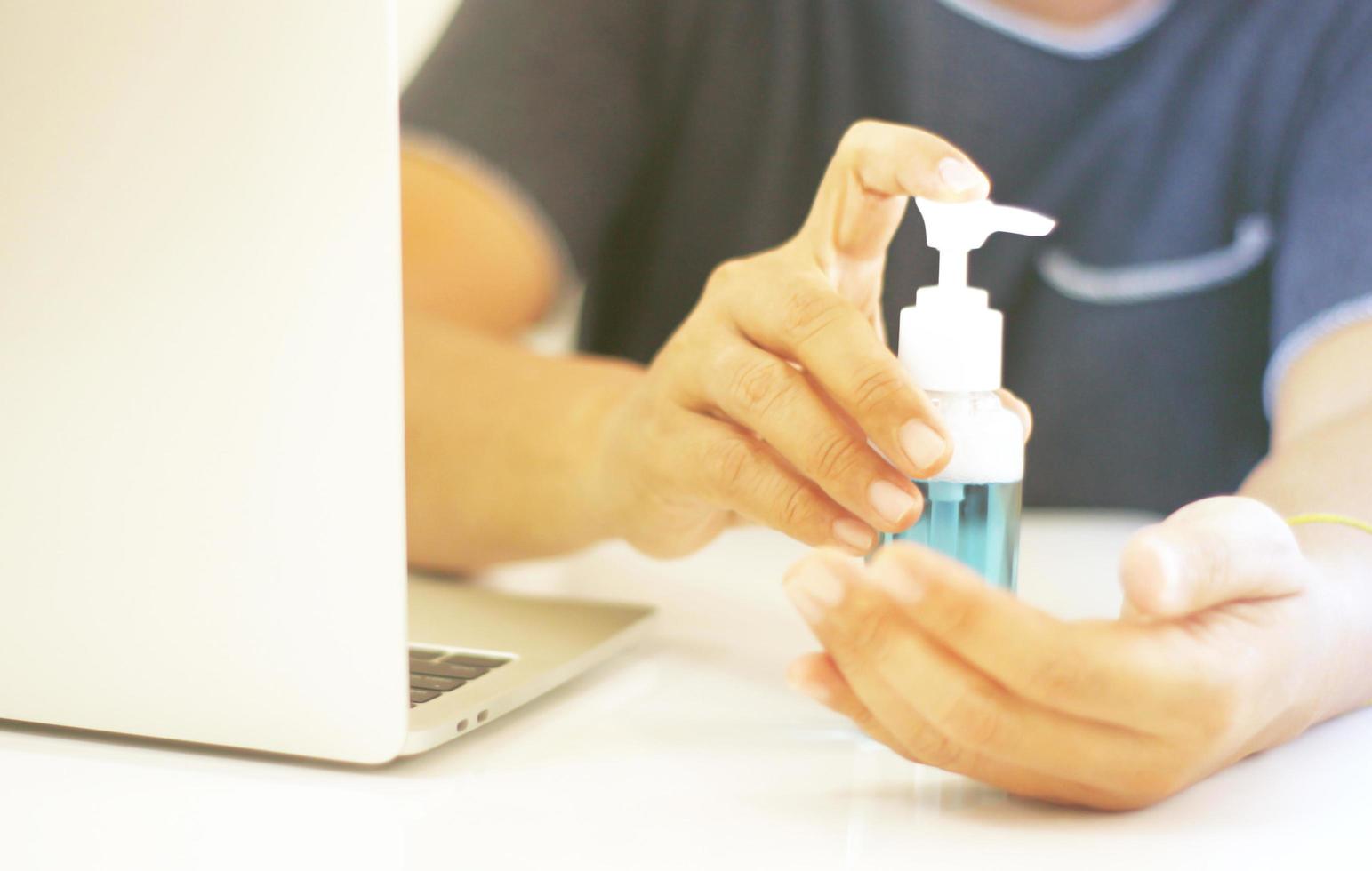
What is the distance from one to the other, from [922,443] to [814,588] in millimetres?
80

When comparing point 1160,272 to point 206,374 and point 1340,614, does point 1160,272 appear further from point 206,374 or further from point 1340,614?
point 206,374

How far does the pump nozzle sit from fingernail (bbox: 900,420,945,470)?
0.19ft

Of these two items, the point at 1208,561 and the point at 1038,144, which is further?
the point at 1038,144

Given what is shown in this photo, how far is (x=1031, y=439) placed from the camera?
1.14 m

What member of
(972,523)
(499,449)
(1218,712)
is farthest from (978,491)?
(499,449)

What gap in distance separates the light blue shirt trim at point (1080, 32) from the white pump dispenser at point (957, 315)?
697mm

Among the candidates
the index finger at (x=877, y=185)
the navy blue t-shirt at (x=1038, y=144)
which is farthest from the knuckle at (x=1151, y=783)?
the navy blue t-shirt at (x=1038, y=144)

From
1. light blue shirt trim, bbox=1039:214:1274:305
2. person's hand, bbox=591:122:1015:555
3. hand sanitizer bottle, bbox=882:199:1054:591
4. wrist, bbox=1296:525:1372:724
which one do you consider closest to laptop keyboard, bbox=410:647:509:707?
person's hand, bbox=591:122:1015:555

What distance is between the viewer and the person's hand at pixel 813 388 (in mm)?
468

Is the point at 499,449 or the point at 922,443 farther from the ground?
the point at 499,449

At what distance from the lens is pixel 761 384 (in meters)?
0.52

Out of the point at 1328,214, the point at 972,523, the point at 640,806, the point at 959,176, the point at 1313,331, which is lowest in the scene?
the point at 640,806

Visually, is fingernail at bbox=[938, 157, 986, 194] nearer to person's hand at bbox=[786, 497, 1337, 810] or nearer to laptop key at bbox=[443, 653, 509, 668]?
person's hand at bbox=[786, 497, 1337, 810]

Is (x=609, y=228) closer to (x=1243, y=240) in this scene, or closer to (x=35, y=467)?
(x=1243, y=240)
